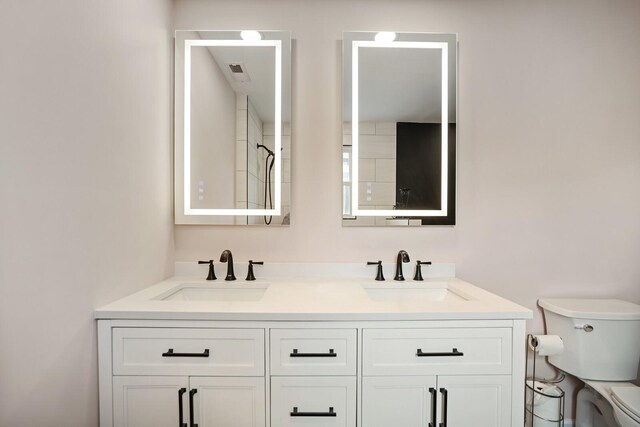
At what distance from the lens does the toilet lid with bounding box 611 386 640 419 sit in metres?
1.23

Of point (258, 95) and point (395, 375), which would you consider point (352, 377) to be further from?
point (258, 95)

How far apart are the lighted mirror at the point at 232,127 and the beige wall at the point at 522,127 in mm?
90

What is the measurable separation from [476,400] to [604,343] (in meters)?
0.86

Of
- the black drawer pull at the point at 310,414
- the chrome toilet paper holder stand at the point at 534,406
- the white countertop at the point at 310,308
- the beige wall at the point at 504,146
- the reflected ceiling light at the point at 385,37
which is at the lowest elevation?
the chrome toilet paper holder stand at the point at 534,406

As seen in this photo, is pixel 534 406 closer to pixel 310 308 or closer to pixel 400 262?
pixel 400 262

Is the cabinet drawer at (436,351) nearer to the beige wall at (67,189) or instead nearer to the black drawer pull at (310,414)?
the black drawer pull at (310,414)

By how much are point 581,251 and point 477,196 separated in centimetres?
64

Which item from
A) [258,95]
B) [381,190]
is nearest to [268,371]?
[381,190]

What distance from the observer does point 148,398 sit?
1.08 meters

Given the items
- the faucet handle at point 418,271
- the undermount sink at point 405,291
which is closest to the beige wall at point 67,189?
the undermount sink at point 405,291

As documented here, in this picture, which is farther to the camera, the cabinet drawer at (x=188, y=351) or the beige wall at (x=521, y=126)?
the beige wall at (x=521, y=126)

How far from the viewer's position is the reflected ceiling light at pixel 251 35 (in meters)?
1.58

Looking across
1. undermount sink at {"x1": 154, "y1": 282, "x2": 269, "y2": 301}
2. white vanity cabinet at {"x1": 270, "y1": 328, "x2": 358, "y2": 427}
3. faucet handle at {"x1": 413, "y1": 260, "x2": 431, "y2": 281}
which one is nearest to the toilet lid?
faucet handle at {"x1": 413, "y1": 260, "x2": 431, "y2": 281}

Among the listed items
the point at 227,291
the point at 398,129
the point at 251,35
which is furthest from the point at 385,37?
the point at 227,291
